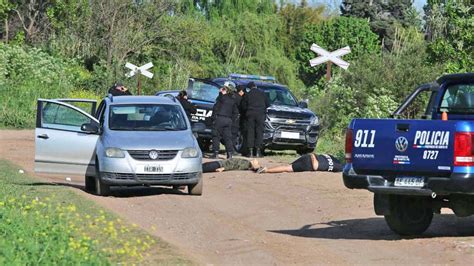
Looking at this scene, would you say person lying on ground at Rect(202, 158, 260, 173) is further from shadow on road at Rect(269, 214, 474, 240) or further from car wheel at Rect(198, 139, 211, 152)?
shadow on road at Rect(269, 214, 474, 240)

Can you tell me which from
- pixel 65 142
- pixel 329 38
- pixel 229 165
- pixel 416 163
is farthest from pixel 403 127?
pixel 329 38

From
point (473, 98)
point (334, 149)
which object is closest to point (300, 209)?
point (473, 98)

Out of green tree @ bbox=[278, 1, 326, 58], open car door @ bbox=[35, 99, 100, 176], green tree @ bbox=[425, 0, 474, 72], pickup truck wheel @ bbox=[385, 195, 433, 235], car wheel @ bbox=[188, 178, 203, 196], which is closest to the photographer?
pickup truck wheel @ bbox=[385, 195, 433, 235]

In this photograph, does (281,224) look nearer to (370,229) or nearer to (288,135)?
(370,229)

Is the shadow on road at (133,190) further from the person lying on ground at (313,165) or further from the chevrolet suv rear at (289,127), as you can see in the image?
the chevrolet suv rear at (289,127)

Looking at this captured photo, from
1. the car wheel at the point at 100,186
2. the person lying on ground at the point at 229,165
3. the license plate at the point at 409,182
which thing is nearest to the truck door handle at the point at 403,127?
the license plate at the point at 409,182

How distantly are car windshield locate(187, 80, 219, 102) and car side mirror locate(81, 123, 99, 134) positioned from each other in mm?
10745

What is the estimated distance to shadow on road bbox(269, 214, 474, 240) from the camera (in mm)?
15109

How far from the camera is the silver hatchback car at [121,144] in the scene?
19.6 m

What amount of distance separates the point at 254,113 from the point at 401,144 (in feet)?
50.5

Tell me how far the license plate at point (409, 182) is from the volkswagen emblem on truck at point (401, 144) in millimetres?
343

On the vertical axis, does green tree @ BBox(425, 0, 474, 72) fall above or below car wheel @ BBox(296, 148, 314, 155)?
above

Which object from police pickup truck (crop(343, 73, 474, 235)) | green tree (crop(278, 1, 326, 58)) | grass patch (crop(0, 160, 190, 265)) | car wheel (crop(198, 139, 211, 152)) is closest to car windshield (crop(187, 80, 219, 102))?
car wheel (crop(198, 139, 211, 152))

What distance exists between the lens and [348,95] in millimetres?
36125
